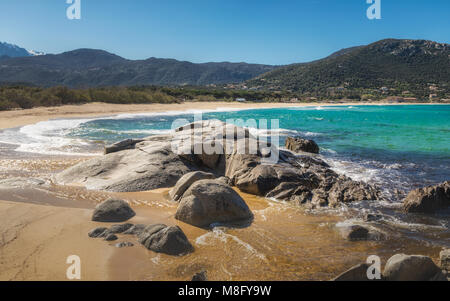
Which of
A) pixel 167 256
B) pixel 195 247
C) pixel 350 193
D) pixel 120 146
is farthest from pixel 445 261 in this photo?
pixel 120 146

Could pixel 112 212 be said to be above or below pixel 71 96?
below

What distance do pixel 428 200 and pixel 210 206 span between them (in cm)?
453

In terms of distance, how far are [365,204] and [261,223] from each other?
8.85ft

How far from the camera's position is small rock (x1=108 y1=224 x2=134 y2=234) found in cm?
461

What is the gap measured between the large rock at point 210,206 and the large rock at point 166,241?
0.87 m

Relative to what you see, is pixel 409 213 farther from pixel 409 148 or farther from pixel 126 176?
pixel 409 148

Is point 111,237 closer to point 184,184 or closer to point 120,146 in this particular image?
point 184,184

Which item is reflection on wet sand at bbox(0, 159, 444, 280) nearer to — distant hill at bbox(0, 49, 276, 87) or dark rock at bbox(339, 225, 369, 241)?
dark rock at bbox(339, 225, 369, 241)

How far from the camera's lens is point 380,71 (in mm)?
97688

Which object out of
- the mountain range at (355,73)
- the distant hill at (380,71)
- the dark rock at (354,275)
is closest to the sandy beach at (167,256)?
the dark rock at (354,275)

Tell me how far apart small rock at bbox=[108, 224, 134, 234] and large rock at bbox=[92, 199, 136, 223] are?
395mm

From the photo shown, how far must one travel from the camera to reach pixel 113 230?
461 centimetres

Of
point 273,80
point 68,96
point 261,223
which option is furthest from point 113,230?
point 273,80

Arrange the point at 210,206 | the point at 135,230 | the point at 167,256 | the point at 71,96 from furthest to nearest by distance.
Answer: the point at 71,96, the point at 210,206, the point at 135,230, the point at 167,256
